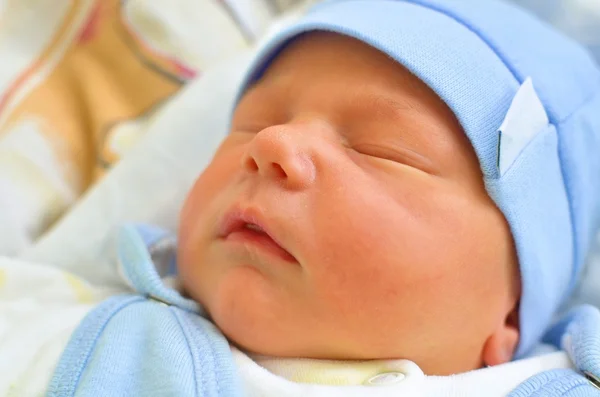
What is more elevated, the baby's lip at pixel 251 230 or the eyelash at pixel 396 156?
the eyelash at pixel 396 156

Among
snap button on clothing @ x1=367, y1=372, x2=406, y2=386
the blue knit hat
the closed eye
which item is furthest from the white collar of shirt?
the closed eye

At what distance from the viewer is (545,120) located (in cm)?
89

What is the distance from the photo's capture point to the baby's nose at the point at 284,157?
2.53ft

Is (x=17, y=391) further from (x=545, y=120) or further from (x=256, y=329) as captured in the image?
(x=545, y=120)

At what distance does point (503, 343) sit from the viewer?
894 mm

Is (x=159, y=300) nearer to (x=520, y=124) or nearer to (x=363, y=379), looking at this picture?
(x=363, y=379)

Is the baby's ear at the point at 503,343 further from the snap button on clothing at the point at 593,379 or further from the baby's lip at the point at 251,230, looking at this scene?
the baby's lip at the point at 251,230

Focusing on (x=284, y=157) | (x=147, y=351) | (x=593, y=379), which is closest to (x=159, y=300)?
(x=147, y=351)

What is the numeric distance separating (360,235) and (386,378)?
0.18m

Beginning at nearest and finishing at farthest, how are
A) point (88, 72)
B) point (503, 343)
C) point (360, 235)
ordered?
point (360, 235) → point (503, 343) → point (88, 72)

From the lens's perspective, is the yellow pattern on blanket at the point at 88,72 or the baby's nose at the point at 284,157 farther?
the yellow pattern on blanket at the point at 88,72

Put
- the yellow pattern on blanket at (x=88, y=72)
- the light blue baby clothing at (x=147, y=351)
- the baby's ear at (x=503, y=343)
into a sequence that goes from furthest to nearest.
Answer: the yellow pattern on blanket at (x=88, y=72)
the baby's ear at (x=503, y=343)
the light blue baby clothing at (x=147, y=351)

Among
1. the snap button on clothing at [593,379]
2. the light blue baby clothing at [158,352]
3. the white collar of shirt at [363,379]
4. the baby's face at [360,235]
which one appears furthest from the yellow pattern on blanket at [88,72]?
the snap button on clothing at [593,379]

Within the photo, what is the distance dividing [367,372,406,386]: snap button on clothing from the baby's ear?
164 mm
